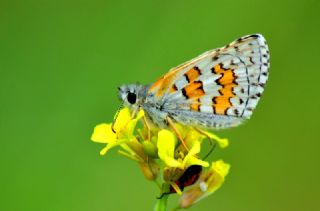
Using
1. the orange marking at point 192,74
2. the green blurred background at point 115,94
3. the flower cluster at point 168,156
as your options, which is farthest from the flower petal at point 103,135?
the green blurred background at point 115,94

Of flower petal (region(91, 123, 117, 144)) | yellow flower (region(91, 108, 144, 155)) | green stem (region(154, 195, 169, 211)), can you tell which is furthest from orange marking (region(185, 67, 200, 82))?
green stem (region(154, 195, 169, 211))

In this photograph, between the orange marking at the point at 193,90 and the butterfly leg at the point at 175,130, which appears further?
the orange marking at the point at 193,90

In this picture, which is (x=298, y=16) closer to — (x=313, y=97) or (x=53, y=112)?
(x=313, y=97)

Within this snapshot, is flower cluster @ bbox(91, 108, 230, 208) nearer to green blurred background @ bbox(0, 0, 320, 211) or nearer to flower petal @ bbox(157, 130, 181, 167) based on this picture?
flower petal @ bbox(157, 130, 181, 167)

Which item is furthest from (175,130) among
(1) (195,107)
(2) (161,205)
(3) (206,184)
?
(2) (161,205)

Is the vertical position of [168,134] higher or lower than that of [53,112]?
lower

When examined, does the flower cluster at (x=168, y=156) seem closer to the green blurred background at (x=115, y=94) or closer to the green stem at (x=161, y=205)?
the green stem at (x=161, y=205)

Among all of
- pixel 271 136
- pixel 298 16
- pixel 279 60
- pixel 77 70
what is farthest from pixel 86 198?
pixel 298 16
